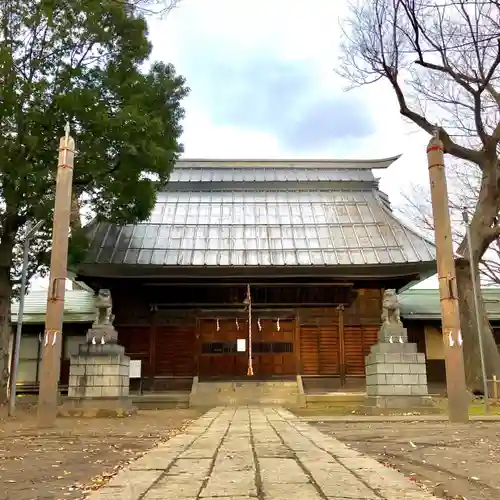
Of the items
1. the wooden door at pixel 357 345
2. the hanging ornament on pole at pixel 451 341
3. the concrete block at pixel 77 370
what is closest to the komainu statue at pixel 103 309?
the concrete block at pixel 77 370

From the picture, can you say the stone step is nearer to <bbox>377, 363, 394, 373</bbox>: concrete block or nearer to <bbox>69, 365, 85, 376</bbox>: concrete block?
<bbox>377, 363, 394, 373</bbox>: concrete block

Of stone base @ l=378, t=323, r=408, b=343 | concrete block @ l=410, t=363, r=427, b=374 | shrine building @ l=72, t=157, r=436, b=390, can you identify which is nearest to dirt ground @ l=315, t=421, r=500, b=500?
concrete block @ l=410, t=363, r=427, b=374

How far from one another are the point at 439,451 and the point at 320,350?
12.7 metres

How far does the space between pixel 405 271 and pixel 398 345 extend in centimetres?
414

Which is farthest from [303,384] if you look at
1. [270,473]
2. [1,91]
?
[270,473]

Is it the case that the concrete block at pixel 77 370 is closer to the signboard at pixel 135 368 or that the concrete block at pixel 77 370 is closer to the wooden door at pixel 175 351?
the signboard at pixel 135 368

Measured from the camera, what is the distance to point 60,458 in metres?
5.52

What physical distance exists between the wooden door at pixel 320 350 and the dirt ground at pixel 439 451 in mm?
8830

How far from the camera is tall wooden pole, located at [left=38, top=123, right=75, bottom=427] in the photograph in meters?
9.03

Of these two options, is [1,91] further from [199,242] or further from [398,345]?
[398,345]

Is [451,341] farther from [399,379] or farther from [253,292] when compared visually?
[253,292]

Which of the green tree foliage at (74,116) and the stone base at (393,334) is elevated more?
the green tree foliage at (74,116)

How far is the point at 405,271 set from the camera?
17156 millimetres

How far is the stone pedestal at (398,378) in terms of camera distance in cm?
1320
